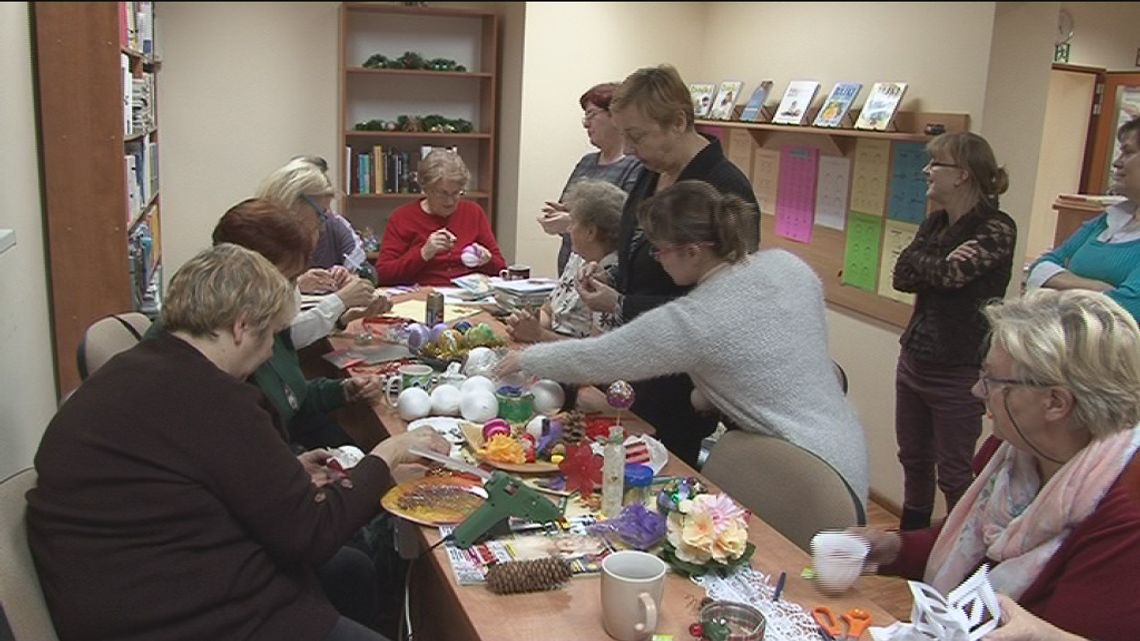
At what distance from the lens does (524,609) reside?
1.21m

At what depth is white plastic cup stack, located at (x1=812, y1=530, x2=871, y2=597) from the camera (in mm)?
1300

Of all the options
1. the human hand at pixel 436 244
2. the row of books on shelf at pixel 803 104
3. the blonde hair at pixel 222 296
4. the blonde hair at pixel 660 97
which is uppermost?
the row of books on shelf at pixel 803 104

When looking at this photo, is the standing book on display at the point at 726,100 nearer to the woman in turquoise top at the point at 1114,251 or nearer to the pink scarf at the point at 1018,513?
the woman in turquoise top at the point at 1114,251

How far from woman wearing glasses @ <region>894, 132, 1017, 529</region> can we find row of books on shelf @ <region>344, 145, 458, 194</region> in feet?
9.32

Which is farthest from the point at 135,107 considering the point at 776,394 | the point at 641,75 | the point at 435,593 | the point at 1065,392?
the point at 1065,392

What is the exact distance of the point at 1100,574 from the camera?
3.62ft

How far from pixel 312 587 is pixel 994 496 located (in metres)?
1.05

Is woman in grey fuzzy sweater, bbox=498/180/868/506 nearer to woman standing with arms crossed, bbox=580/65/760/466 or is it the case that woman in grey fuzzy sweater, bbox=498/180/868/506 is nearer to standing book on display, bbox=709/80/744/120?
woman standing with arms crossed, bbox=580/65/760/466

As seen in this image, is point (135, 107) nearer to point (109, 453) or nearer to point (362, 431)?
point (362, 431)

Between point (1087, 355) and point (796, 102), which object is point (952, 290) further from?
point (1087, 355)

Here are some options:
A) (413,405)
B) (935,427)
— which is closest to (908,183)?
(935,427)

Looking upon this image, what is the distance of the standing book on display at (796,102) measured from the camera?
3703mm

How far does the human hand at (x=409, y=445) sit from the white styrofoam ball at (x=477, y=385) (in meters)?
0.23

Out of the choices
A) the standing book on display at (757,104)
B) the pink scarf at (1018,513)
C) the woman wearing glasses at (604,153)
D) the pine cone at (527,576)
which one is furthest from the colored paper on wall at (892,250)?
the pine cone at (527,576)
